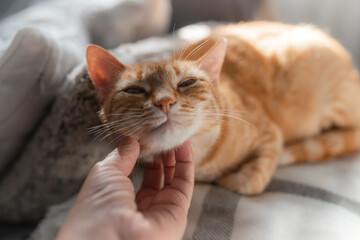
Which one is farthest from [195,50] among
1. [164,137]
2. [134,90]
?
[164,137]

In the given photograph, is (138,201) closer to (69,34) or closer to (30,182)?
(30,182)

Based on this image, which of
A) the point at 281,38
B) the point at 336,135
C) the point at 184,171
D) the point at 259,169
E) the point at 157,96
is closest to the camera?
the point at 157,96

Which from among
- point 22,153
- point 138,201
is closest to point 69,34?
point 22,153

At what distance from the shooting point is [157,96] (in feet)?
2.72

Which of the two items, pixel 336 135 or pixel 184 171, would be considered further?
pixel 336 135

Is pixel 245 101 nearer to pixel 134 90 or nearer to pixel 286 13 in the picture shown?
pixel 134 90

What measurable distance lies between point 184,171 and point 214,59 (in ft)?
1.41

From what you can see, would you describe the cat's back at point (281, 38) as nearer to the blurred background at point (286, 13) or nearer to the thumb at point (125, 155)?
the blurred background at point (286, 13)

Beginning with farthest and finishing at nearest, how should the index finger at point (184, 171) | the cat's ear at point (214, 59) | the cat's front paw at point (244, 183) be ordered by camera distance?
the cat's front paw at point (244, 183) → the cat's ear at point (214, 59) → the index finger at point (184, 171)

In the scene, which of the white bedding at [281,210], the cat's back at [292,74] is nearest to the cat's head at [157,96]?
the white bedding at [281,210]

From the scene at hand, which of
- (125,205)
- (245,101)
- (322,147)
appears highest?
(125,205)

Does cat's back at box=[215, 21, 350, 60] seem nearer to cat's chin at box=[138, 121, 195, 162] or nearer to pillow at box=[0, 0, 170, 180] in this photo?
pillow at box=[0, 0, 170, 180]

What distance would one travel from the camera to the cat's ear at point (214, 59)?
1059 mm

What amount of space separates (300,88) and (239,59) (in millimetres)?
347
